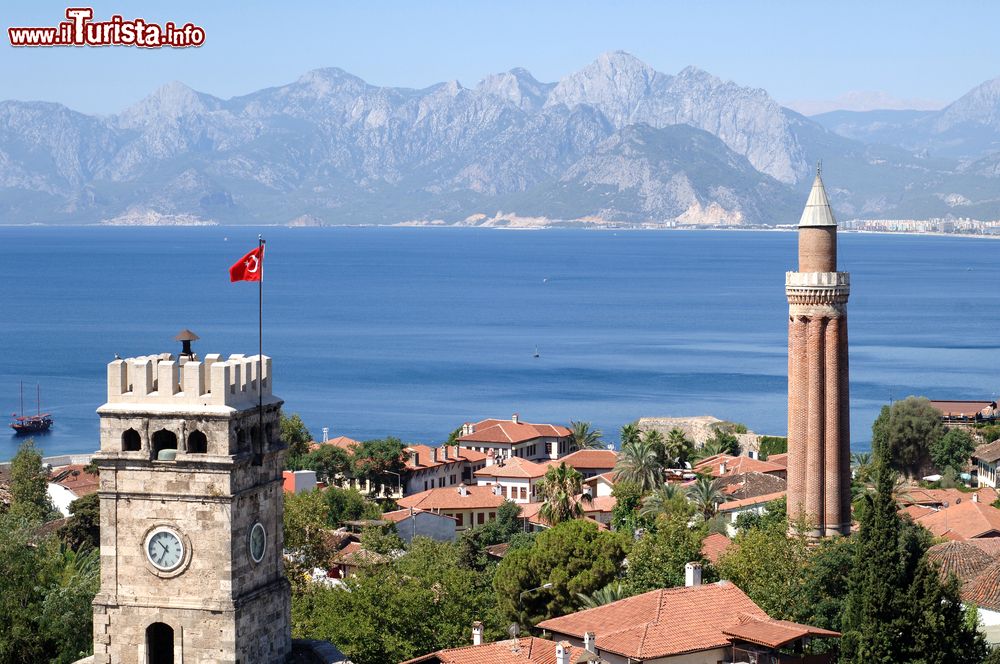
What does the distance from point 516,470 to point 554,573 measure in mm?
36260

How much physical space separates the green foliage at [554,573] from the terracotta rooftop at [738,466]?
82.7 ft

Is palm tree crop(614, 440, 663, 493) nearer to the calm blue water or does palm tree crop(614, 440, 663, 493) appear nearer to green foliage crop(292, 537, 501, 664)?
green foliage crop(292, 537, 501, 664)

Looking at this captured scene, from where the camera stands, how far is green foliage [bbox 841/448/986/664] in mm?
28984

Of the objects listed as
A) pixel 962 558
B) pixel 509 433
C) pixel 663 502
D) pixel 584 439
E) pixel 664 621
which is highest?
pixel 664 621

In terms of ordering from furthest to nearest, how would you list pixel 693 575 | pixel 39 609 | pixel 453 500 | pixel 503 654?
1. pixel 453 500
2. pixel 693 575
3. pixel 503 654
4. pixel 39 609

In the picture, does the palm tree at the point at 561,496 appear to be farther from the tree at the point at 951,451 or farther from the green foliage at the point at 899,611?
the green foliage at the point at 899,611

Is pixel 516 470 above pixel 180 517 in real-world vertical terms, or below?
below

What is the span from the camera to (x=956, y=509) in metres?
52.6

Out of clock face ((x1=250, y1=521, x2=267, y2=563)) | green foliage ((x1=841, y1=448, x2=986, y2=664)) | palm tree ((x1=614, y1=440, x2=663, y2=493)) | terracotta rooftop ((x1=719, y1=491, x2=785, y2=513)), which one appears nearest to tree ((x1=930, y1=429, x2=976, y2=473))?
palm tree ((x1=614, y1=440, x2=663, y2=493))

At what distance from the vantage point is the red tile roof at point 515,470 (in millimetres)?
75750

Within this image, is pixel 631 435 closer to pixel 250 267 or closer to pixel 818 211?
pixel 818 211

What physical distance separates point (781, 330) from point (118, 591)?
16089 centimetres

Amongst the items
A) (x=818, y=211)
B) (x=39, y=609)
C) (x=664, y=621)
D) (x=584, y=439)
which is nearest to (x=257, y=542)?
(x=39, y=609)

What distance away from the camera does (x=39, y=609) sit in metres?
28.0
